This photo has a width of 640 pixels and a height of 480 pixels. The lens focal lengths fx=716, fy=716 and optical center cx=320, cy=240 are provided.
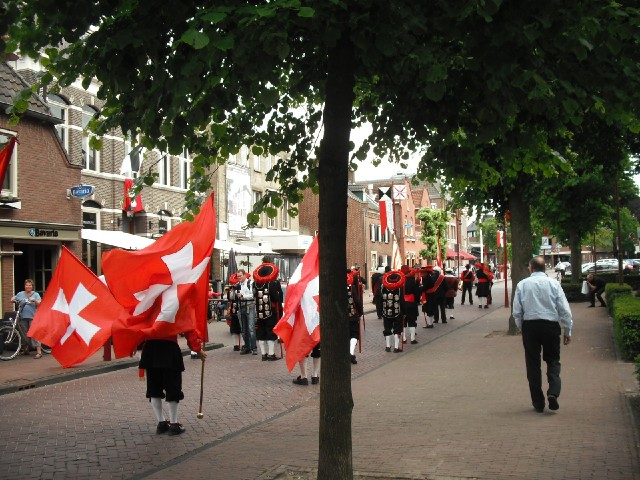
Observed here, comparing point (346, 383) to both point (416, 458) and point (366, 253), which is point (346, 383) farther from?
point (366, 253)

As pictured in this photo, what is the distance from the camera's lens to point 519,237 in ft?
58.4

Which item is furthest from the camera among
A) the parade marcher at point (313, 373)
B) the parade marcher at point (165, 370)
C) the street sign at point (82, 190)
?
the street sign at point (82, 190)

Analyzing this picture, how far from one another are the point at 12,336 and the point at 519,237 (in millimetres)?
12100

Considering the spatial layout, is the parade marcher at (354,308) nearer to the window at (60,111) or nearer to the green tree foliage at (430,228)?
the window at (60,111)

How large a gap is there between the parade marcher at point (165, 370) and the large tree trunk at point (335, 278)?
274cm

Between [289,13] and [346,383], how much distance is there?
274 centimetres

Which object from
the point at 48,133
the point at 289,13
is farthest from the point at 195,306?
the point at 48,133

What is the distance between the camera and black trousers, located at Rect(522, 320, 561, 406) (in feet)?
27.2

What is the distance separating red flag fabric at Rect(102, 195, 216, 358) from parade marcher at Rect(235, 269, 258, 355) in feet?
25.1

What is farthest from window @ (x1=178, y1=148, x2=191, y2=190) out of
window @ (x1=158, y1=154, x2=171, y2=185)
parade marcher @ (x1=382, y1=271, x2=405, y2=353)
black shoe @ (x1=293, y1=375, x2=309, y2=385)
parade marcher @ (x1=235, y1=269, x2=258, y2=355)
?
black shoe @ (x1=293, y1=375, x2=309, y2=385)

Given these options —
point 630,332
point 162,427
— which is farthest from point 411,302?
point 162,427

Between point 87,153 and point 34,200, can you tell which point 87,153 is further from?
point 34,200

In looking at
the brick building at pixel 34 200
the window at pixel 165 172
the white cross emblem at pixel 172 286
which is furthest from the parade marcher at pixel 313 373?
the window at pixel 165 172

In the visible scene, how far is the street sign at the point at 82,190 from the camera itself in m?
18.8
